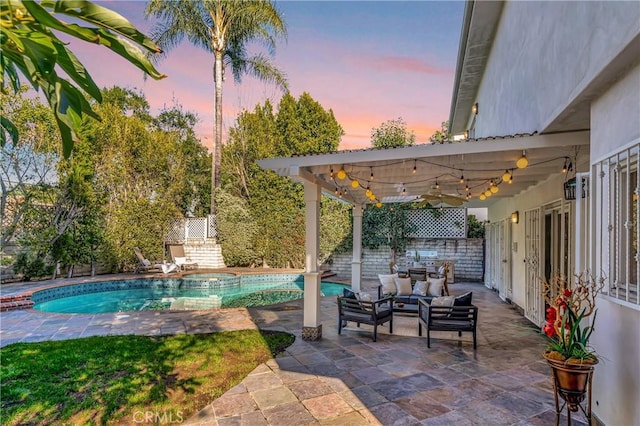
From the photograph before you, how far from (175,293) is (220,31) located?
1200 cm

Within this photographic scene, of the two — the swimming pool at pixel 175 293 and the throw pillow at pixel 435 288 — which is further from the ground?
the throw pillow at pixel 435 288

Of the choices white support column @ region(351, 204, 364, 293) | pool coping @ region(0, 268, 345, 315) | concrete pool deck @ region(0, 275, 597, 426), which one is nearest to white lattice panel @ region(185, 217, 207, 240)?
pool coping @ region(0, 268, 345, 315)

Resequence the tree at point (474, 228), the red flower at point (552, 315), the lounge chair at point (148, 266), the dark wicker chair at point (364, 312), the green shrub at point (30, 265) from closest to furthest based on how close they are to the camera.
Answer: the red flower at point (552, 315), the dark wicker chair at point (364, 312), the green shrub at point (30, 265), the lounge chair at point (148, 266), the tree at point (474, 228)

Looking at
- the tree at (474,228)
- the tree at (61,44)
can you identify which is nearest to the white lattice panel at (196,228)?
the tree at (474,228)

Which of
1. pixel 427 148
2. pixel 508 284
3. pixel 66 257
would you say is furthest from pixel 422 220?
pixel 66 257

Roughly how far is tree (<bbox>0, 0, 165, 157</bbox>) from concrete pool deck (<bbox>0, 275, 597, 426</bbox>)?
3.65m

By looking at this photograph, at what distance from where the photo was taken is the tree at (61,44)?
71 centimetres

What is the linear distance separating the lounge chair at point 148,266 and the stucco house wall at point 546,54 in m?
12.3

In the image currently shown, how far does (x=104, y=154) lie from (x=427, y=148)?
13.0m

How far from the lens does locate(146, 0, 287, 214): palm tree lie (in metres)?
16.8

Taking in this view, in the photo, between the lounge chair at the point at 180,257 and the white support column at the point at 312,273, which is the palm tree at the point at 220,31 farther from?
the white support column at the point at 312,273

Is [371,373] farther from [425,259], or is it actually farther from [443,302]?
[425,259]

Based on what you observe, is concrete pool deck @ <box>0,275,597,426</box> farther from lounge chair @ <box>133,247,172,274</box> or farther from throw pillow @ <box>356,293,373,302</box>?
lounge chair @ <box>133,247,172,274</box>

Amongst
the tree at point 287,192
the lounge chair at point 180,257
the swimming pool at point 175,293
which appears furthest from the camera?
the tree at point 287,192
